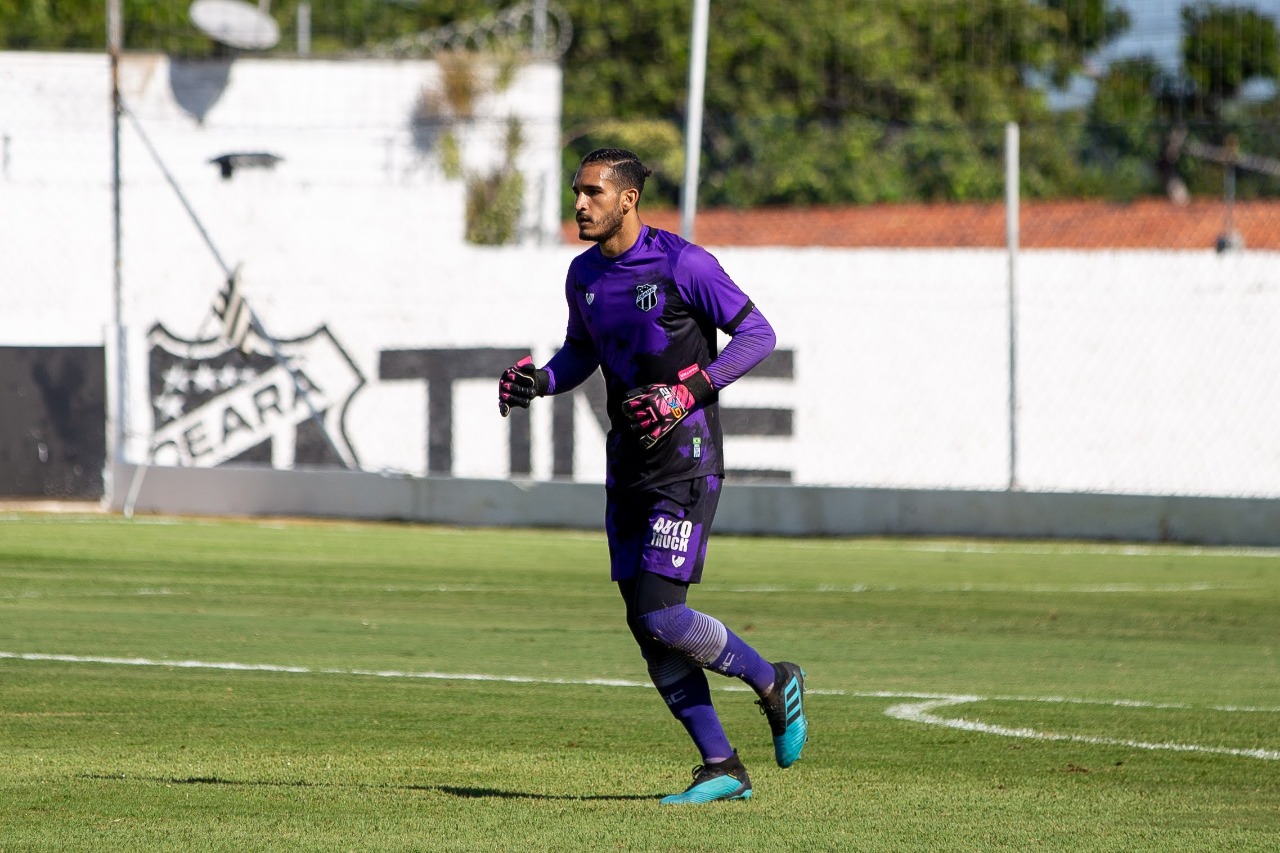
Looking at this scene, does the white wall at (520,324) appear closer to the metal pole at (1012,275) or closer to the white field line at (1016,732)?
the metal pole at (1012,275)

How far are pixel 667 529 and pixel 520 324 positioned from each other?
12545 millimetres

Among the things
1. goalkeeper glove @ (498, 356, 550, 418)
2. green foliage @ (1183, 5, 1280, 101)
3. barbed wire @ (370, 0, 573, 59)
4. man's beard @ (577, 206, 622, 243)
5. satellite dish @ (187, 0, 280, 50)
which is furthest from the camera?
barbed wire @ (370, 0, 573, 59)

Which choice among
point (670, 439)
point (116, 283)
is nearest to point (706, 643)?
point (670, 439)

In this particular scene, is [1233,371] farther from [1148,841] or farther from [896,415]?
[1148,841]

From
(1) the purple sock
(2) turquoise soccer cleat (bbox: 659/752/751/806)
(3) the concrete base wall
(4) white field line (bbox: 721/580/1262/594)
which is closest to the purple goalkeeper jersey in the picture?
(1) the purple sock

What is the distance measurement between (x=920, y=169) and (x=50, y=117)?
1894cm

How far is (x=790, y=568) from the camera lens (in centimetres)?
1388

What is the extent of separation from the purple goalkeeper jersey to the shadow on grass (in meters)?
0.95

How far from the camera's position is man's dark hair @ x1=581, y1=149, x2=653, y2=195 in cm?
589

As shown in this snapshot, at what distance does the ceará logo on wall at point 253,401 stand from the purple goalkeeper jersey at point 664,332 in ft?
41.6

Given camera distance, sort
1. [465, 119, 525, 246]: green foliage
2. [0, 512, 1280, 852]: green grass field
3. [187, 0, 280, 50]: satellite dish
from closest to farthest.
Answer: [0, 512, 1280, 852]: green grass field
[465, 119, 525, 246]: green foliage
[187, 0, 280, 50]: satellite dish

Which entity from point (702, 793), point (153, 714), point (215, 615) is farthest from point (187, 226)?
point (702, 793)

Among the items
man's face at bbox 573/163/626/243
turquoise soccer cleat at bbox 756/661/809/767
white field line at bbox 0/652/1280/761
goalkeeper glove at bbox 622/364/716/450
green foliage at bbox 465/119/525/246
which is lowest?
white field line at bbox 0/652/1280/761

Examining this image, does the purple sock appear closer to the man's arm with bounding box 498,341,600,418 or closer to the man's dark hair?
the man's arm with bounding box 498,341,600,418
